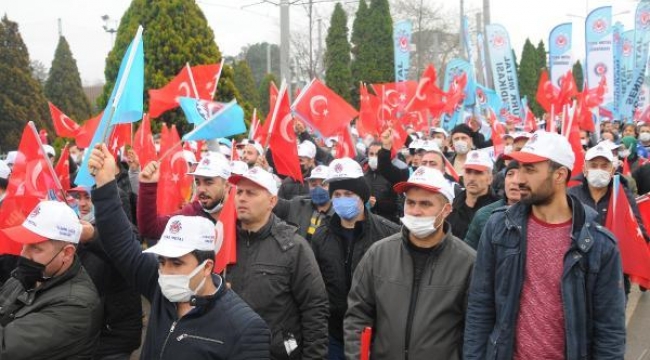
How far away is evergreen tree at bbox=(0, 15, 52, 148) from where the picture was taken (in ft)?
89.7

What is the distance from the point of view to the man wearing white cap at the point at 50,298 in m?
3.49

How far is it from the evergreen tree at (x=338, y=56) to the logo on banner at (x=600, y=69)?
15.9 metres

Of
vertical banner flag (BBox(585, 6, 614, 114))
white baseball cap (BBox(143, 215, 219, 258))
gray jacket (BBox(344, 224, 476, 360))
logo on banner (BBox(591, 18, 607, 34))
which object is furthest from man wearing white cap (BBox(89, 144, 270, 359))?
logo on banner (BBox(591, 18, 607, 34))

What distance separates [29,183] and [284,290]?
211 cm

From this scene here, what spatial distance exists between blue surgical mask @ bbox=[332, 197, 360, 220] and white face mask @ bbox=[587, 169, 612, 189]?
2.59 meters

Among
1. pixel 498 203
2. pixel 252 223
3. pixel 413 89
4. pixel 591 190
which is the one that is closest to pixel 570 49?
pixel 413 89

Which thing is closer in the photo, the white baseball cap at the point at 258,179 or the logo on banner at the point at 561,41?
the white baseball cap at the point at 258,179

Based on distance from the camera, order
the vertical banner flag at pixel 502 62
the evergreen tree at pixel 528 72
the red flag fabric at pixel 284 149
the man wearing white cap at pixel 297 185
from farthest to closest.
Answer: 1. the evergreen tree at pixel 528 72
2. the vertical banner flag at pixel 502 62
3. the man wearing white cap at pixel 297 185
4. the red flag fabric at pixel 284 149

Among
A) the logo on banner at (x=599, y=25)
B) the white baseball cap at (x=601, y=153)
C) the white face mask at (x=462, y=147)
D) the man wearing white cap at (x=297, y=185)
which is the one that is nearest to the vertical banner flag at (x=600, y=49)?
the logo on banner at (x=599, y=25)

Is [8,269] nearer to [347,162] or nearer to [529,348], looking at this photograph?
[347,162]

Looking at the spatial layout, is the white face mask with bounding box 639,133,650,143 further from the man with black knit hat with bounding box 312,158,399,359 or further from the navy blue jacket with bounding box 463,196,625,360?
the navy blue jacket with bounding box 463,196,625,360

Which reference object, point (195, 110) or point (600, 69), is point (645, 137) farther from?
point (195, 110)

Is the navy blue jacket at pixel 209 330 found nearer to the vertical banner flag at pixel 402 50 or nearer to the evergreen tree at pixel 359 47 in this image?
the vertical banner flag at pixel 402 50

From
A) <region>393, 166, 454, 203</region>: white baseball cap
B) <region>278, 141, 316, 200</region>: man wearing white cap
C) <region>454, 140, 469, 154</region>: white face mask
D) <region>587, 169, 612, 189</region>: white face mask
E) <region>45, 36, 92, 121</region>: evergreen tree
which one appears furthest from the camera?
<region>45, 36, 92, 121</region>: evergreen tree
